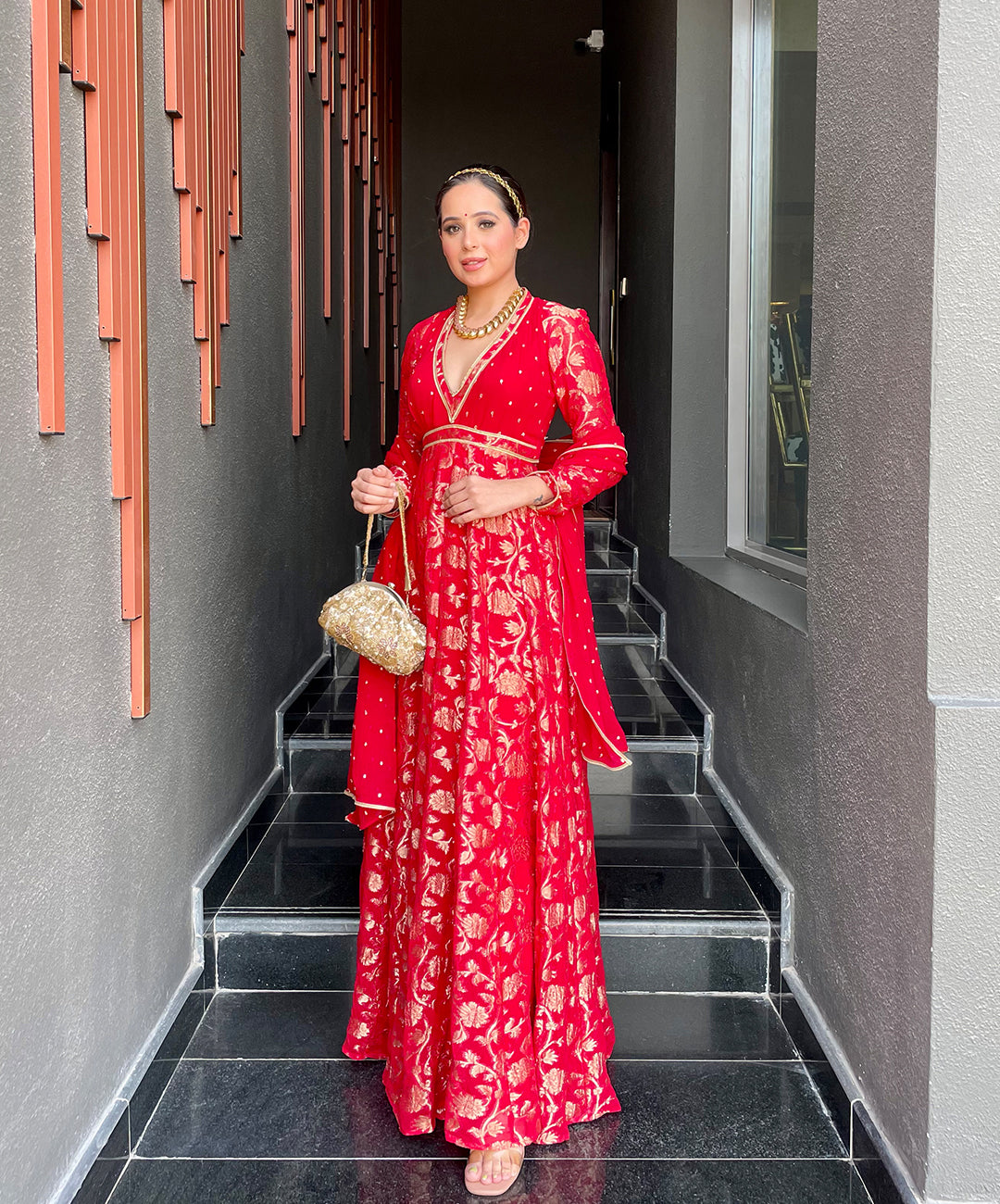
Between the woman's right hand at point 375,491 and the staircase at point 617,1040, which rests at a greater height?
the woman's right hand at point 375,491

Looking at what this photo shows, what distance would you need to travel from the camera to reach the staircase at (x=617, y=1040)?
71.7 inches

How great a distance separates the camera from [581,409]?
1824 mm

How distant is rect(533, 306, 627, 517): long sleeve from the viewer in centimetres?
182

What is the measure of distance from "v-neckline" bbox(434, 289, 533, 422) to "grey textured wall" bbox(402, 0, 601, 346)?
570 cm

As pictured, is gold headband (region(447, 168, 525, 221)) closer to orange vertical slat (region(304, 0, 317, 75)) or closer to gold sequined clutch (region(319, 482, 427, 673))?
gold sequined clutch (region(319, 482, 427, 673))

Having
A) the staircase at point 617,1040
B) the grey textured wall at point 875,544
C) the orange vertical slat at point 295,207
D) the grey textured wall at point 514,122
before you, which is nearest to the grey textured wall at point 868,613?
the grey textured wall at point 875,544

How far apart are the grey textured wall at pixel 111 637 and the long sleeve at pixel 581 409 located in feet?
2.35

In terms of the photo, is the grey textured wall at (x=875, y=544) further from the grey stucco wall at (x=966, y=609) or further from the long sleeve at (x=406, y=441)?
the long sleeve at (x=406, y=441)

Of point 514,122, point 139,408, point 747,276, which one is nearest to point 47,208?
point 139,408

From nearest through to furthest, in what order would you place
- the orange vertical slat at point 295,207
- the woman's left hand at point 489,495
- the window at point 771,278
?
the woman's left hand at point 489,495
the window at point 771,278
the orange vertical slat at point 295,207

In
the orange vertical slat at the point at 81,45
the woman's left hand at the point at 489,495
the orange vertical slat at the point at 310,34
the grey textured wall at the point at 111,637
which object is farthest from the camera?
the orange vertical slat at the point at 310,34

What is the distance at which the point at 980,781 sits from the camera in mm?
1522

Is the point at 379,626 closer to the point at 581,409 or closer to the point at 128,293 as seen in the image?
the point at 581,409

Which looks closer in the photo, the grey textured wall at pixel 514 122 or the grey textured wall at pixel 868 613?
the grey textured wall at pixel 868 613
